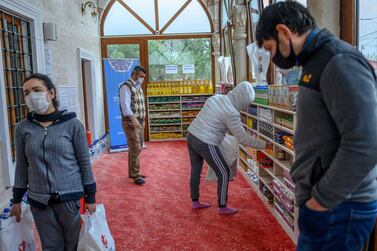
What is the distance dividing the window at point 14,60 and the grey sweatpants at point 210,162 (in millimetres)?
2063

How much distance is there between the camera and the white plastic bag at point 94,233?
2348 mm

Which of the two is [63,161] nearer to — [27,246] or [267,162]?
[27,246]

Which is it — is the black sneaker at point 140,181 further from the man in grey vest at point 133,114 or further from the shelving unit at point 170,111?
the shelving unit at point 170,111

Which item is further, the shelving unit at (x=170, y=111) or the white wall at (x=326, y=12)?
the shelving unit at (x=170, y=111)

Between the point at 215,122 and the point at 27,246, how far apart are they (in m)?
2.08

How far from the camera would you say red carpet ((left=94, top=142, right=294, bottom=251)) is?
3422mm

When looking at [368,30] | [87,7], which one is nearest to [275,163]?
[368,30]

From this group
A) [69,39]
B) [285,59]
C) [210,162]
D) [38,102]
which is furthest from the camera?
[69,39]

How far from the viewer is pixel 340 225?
4.51ft

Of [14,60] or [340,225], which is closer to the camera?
[340,225]

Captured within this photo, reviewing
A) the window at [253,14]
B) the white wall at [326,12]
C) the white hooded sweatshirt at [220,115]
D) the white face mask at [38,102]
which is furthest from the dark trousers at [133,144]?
the white wall at [326,12]

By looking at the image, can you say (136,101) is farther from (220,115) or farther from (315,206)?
(315,206)

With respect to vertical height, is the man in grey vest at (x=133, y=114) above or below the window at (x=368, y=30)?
below

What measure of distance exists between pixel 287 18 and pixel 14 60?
3811mm
